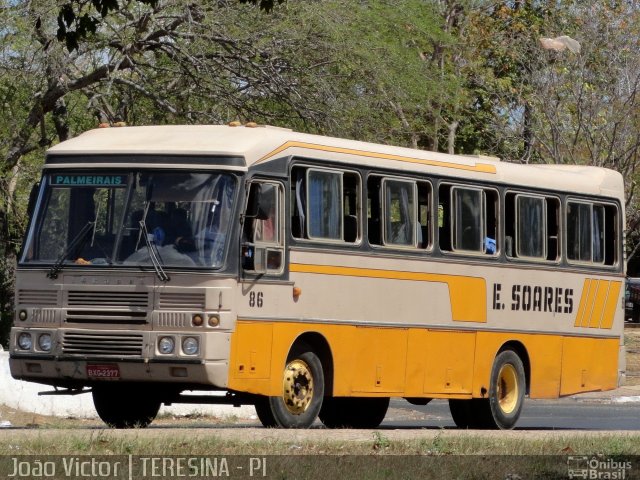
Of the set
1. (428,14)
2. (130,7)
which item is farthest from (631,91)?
(130,7)

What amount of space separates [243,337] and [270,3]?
10.1 feet

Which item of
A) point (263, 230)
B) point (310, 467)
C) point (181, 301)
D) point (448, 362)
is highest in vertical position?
point (263, 230)

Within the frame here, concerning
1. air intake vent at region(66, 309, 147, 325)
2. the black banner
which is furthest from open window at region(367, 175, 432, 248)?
the black banner

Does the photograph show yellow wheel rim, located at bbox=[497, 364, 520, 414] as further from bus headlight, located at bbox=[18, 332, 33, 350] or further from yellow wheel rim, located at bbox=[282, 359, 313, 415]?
bus headlight, located at bbox=[18, 332, 33, 350]

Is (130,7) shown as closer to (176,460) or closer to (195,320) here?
(195,320)

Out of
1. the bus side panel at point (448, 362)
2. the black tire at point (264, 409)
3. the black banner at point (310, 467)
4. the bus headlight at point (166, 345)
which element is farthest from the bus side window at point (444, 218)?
the black banner at point (310, 467)

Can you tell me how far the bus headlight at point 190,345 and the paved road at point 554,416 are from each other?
6.60m

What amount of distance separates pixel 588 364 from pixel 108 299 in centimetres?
739

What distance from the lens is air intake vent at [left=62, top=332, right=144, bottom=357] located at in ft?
47.4

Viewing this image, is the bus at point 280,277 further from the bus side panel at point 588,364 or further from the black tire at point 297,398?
the bus side panel at point 588,364

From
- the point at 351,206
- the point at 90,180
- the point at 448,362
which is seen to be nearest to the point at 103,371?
the point at 90,180

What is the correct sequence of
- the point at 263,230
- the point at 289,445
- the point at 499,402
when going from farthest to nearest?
the point at 499,402 → the point at 263,230 → the point at 289,445

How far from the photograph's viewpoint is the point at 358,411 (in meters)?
18.5

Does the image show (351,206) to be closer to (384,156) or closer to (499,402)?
(384,156)
